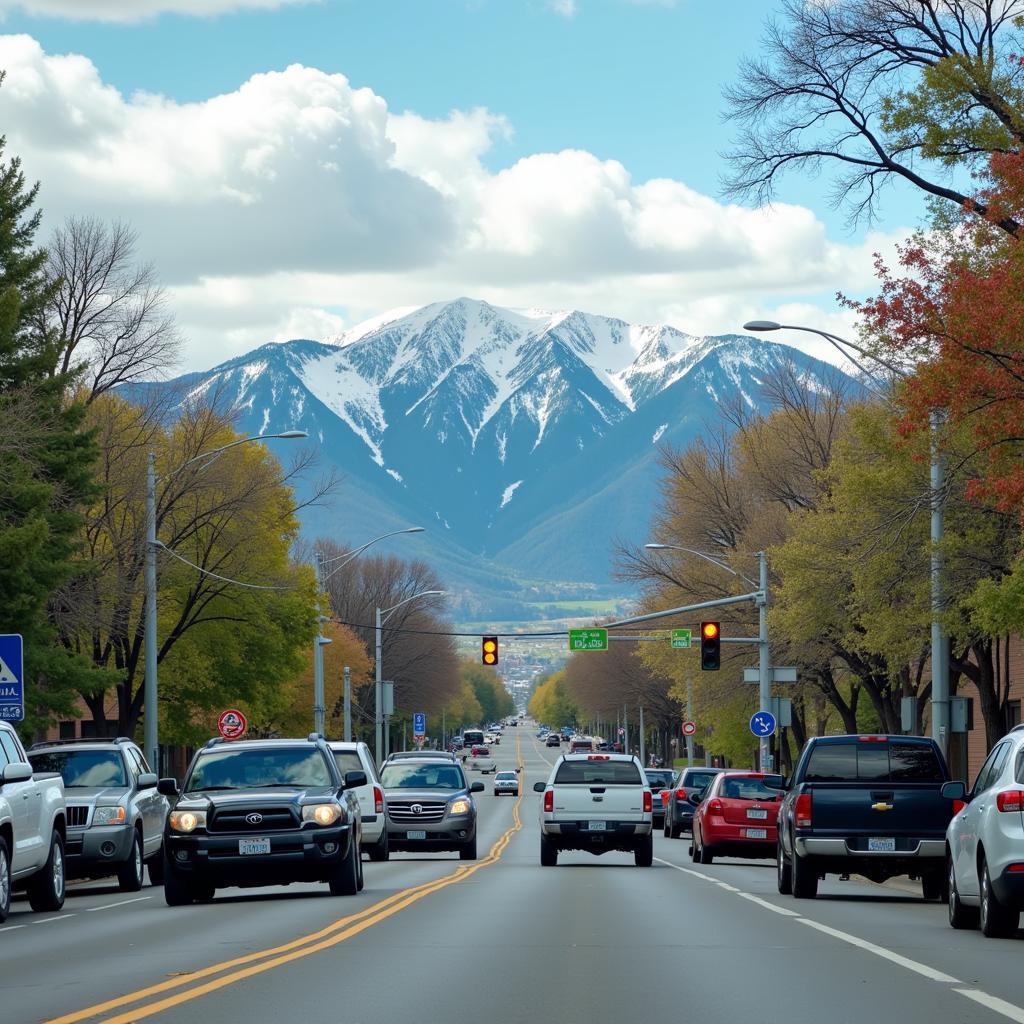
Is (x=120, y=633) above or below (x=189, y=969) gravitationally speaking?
above

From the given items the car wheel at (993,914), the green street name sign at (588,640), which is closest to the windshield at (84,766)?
the car wheel at (993,914)

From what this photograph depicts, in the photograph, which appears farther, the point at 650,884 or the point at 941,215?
the point at 941,215

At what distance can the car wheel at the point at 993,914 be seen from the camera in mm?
16219

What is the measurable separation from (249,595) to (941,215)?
28322mm

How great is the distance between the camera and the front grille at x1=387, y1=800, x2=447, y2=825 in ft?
113

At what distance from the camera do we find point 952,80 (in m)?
29.9

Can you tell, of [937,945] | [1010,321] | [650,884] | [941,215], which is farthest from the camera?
[941,215]

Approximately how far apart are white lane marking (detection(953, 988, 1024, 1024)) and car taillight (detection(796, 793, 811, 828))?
9743mm

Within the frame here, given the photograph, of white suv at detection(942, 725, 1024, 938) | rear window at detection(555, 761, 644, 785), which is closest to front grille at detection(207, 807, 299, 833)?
white suv at detection(942, 725, 1024, 938)

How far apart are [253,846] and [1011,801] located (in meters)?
8.26

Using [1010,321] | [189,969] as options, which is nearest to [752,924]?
[189,969]

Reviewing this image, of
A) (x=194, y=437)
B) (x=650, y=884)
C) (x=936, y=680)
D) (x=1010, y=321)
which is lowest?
(x=650, y=884)

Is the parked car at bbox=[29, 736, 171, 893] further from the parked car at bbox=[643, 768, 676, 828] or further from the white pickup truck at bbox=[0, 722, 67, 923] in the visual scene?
the parked car at bbox=[643, 768, 676, 828]

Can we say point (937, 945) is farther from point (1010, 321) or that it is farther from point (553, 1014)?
point (1010, 321)
